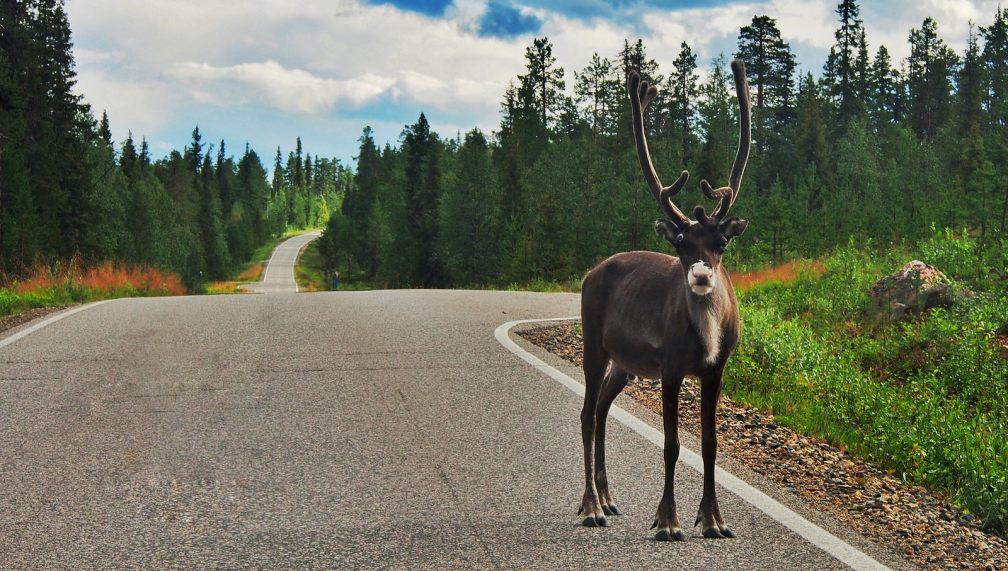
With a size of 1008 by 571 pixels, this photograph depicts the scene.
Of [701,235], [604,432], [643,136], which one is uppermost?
[643,136]

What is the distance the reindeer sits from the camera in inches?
155

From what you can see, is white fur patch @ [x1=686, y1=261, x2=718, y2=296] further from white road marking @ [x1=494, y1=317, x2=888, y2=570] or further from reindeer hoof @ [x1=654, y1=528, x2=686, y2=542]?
white road marking @ [x1=494, y1=317, x2=888, y2=570]

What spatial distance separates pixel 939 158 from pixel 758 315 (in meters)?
62.3

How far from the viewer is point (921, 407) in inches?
321

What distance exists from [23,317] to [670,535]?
44.2 feet

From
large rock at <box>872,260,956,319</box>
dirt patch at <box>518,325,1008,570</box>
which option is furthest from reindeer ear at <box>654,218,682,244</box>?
large rock at <box>872,260,956,319</box>

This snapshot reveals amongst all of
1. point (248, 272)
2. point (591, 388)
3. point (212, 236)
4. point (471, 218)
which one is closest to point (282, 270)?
point (248, 272)

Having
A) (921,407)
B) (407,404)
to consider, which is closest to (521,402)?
(407,404)

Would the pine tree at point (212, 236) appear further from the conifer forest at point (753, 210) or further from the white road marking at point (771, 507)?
the white road marking at point (771, 507)

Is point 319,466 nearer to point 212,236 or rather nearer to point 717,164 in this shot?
point 717,164

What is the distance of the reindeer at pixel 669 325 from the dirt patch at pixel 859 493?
39.2 inches

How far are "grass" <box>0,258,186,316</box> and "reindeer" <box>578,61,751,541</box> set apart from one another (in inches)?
543

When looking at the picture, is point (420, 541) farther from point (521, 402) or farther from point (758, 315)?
point (758, 315)

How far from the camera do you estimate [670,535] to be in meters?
4.22
